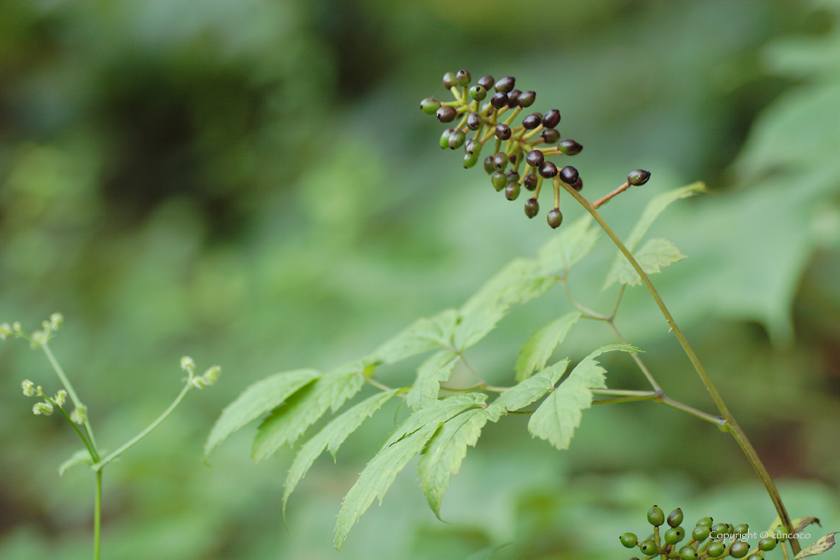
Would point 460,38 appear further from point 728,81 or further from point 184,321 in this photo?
point 184,321

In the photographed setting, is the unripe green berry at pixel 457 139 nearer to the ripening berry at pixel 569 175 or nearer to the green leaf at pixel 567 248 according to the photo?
the ripening berry at pixel 569 175

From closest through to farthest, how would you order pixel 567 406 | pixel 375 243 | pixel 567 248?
pixel 567 406 → pixel 567 248 → pixel 375 243

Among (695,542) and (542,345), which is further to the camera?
(542,345)

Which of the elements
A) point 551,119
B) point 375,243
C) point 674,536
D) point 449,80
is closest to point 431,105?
point 449,80

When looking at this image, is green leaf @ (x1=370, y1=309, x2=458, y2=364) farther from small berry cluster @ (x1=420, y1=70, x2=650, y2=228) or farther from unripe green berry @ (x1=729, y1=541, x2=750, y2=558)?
unripe green berry @ (x1=729, y1=541, x2=750, y2=558)

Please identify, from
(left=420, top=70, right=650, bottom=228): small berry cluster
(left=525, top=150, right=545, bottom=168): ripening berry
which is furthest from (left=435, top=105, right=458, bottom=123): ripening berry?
(left=525, top=150, right=545, bottom=168): ripening berry

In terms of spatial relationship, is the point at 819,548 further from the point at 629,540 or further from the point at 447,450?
the point at 447,450
